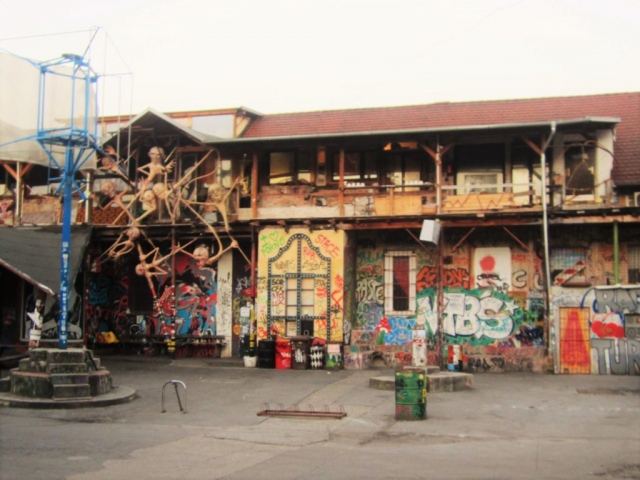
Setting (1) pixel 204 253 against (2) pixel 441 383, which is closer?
(2) pixel 441 383

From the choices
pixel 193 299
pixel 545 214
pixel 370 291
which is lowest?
pixel 193 299

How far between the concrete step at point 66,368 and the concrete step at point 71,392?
1.46 ft

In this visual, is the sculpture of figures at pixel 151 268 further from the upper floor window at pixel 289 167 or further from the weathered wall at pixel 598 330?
the weathered wall at pixel 598 330

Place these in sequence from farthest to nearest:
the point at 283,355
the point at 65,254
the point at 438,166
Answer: the point at 283,355 → the point at 438,166 → the point at 65,254

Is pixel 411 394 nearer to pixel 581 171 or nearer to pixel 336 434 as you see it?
pixel 336 434

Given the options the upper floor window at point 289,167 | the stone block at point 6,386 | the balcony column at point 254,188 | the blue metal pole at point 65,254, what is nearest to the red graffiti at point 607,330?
the upper floor window at point 289,167

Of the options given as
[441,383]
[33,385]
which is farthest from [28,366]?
[441,383]

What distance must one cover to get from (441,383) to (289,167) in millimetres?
10684

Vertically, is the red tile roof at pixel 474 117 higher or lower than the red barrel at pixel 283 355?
higher

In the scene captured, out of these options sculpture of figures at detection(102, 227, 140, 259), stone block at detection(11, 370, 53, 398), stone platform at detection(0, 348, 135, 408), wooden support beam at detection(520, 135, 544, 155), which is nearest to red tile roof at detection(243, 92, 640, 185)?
wooden support beam at detection(520, 135, 544, 155)

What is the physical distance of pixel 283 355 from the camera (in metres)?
24.5

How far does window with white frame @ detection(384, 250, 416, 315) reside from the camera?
2577 cm

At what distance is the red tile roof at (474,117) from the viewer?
2650 centimetres

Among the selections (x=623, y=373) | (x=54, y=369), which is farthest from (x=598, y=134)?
(x=54, y=369)
